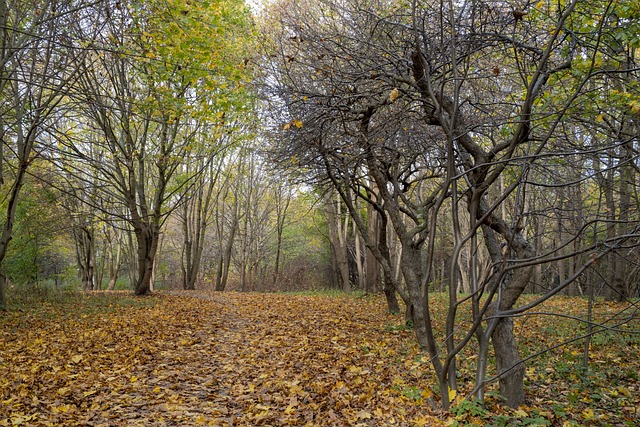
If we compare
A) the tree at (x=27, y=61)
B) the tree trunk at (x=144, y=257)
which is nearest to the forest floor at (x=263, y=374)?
the tree at (x=27, y=61)

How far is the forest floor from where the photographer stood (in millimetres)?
4465

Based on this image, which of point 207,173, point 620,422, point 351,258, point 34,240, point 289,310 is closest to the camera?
point 620,422

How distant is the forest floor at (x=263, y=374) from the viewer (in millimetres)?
4465

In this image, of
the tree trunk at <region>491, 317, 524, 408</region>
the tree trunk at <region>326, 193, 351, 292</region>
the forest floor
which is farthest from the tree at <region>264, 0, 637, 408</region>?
the tree trunk at <region>326, 193, 351, 292</region>

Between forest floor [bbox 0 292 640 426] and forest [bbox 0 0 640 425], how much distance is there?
0.32 feet

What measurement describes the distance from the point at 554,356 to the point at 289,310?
248 inches

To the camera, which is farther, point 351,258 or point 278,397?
point 351,258

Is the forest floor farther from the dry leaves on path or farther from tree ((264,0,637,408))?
tree ((264,0,637,408))

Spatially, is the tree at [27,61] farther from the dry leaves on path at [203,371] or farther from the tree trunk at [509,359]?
the tree trunk at [509,359]

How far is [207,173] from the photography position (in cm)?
2197

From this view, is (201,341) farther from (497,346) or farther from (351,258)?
(351,258)

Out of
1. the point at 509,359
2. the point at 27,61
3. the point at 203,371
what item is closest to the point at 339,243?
the point at 27,61

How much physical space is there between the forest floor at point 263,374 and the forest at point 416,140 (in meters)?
0.10

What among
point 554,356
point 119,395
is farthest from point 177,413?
point 554,356
